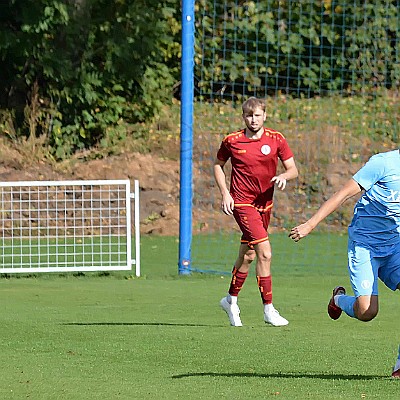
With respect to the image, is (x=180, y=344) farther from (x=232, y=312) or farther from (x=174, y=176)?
(x=174, y=176)

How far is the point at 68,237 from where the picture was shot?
51.9ft

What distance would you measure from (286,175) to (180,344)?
1872 mm

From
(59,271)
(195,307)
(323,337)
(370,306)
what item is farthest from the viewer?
(59,271)

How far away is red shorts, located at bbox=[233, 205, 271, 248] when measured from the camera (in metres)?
10.3

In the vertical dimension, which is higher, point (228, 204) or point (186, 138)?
point (228, 204)

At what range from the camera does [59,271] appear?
15.0 metres

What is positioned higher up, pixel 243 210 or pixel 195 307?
pixel 243 210

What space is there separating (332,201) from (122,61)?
1669 centimetres

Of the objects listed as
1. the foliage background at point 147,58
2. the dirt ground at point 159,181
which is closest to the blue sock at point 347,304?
the dirt ground at point 159,181

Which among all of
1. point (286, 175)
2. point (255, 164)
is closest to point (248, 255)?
point (255, 164)

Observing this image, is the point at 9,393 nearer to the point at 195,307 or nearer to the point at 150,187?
the point at 195,307

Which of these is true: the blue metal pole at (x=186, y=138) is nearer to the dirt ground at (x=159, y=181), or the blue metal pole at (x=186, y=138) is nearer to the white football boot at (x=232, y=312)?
the white football boot at (x=232, y=312)

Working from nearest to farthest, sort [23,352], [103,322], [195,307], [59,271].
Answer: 1. [23,352]
2. [103,322]
3. [195,307]
4. [59,271]

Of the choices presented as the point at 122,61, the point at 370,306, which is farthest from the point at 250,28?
the point at 370,306
